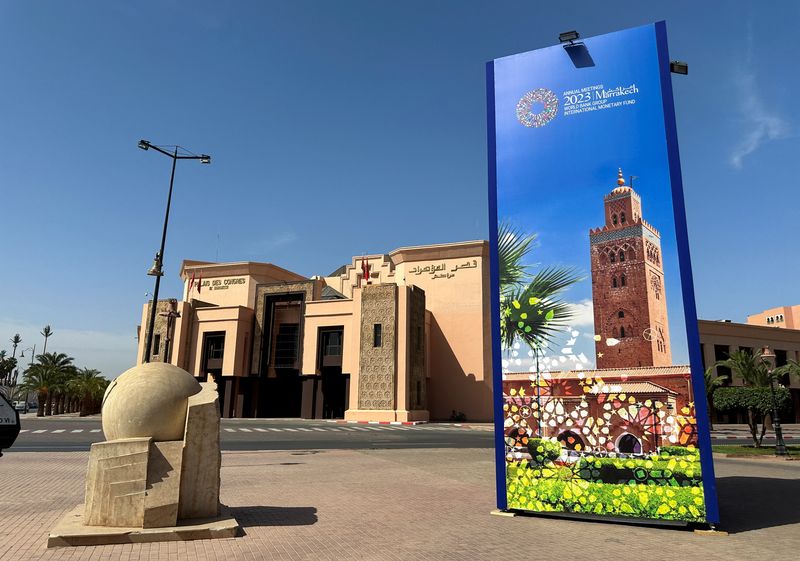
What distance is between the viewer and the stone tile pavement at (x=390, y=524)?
5.84m

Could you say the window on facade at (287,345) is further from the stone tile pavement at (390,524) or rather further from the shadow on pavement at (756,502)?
the shadow on pavement at (756,502)

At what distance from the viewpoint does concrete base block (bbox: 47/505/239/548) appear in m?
5.88

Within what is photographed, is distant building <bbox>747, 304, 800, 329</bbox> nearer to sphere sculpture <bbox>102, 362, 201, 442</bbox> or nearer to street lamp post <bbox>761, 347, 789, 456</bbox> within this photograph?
street lamp post <bbox>761, 347, 789, 456</bbox>

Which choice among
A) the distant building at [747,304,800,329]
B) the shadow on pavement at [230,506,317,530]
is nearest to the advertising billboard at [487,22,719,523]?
the shadow on pavement at [230,506,317,530]

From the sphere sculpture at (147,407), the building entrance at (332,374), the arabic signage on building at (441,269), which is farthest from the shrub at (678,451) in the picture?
the arabic signage on building at (441,269)

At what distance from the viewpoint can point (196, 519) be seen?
270 inches

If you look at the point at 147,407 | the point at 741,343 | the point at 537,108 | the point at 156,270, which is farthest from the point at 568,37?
the point at 741,343

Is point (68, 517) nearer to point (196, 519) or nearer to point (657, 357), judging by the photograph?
point (196, 519)

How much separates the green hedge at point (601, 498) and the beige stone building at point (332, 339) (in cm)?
3734

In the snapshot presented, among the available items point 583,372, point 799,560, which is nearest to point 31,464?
point 583,372

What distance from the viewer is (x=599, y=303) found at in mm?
8250

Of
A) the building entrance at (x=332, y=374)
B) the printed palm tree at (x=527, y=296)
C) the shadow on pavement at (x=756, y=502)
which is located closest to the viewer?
the shadow on pavement at (x=756, y=502)

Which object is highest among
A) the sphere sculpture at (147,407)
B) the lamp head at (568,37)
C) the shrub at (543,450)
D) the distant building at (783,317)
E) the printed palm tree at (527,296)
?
the distant building at (783,317)

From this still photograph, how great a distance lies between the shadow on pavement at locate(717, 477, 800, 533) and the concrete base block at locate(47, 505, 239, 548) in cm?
690
